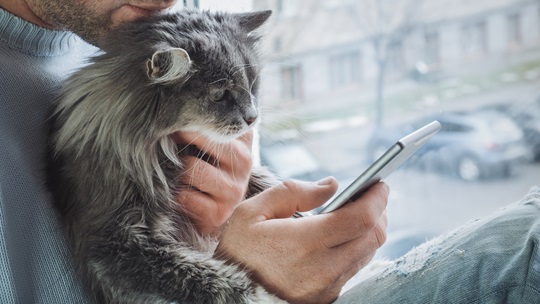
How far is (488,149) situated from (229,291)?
995 millimetres

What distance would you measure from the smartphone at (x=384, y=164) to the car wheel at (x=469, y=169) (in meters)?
0.71

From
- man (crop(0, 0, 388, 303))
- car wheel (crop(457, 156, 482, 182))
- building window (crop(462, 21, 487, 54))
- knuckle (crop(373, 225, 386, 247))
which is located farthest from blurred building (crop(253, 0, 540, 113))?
knuckle (crop(373, 225, 386, 247))

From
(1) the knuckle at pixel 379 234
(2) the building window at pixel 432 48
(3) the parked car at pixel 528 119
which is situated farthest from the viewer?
(2) the building window at pixel 432 48

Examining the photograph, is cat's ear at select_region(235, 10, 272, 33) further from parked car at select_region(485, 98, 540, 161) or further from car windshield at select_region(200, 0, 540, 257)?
parked car at select_region(485, 98, 540, 161)

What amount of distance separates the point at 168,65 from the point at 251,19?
0.34 metres

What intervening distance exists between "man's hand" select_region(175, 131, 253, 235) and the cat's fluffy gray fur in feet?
0.08

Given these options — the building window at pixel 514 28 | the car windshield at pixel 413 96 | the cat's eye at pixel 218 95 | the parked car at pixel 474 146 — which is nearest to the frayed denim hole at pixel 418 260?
the cat's eye at pixel 218 95

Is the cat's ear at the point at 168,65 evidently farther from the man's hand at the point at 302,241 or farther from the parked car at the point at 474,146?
the parked car at the point at 474,146

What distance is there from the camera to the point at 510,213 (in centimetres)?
105

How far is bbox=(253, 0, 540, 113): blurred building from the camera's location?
1818 mm

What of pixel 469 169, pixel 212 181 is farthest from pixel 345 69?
pixel 212 181

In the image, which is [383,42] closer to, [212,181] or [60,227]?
[212,181]

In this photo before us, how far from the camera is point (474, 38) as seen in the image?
188 centimetres

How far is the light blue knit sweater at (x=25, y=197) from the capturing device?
114 centimetres
